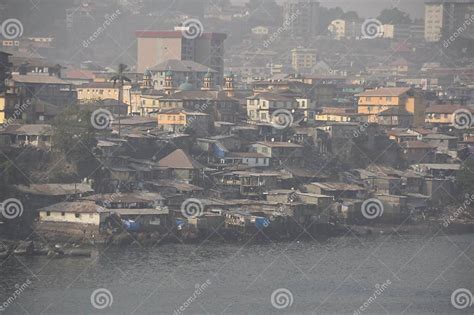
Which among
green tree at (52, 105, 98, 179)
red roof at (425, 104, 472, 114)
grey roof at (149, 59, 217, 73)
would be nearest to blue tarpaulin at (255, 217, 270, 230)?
green tree at (52, 105, 98, 179)

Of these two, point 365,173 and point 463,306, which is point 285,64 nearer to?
point 365,173

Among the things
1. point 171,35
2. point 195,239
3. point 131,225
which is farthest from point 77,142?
point 171,35

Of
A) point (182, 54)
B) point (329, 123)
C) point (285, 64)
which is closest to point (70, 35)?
point (285, 64)

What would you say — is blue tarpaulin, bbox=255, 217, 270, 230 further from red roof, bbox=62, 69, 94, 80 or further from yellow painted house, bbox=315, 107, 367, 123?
red roof, bbox=62, 69, 94, 80

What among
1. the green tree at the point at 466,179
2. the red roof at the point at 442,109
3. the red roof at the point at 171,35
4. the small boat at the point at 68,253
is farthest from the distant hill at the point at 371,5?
the small boat at the point at 68,253

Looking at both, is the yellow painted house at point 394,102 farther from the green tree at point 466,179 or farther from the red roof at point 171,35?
the red roof at point 171,35
